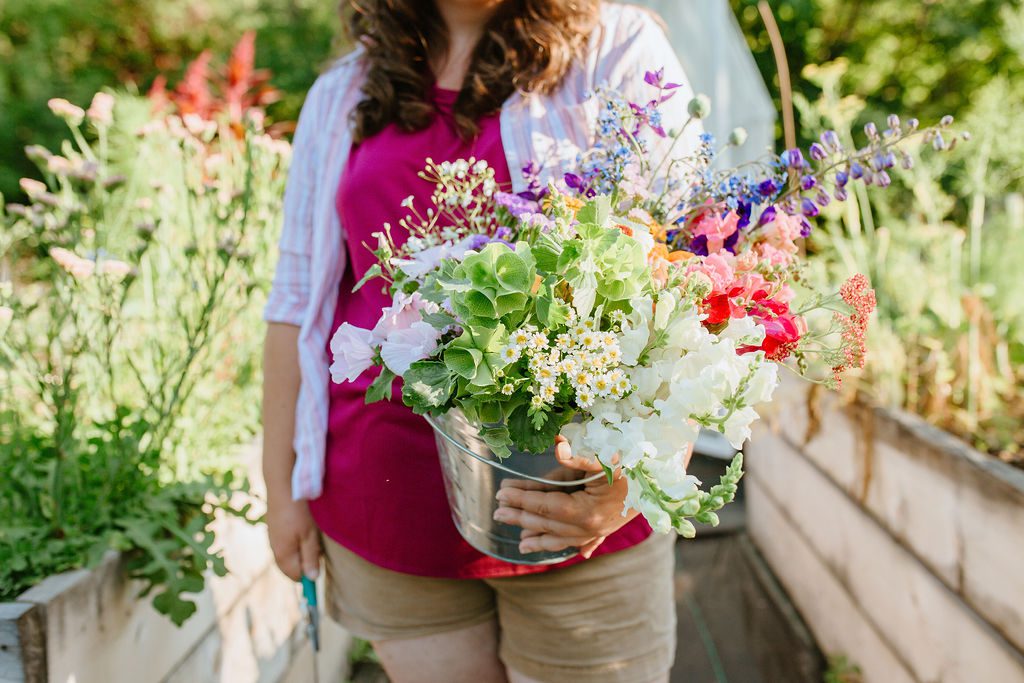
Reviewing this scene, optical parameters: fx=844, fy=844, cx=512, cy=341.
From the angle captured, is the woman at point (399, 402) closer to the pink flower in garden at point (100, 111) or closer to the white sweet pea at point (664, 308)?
the white sweet pea at point (664, 308)

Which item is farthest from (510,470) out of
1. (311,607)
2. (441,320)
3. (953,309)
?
(953,309)

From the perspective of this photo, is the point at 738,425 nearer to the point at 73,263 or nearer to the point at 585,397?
the point at 585,397

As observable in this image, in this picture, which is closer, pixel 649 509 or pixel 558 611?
pixel 649 509

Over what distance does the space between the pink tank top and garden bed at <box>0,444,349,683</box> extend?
0.42m

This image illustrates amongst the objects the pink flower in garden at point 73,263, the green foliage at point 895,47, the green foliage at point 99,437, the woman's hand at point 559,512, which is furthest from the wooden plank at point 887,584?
the green foliage at point 895,47

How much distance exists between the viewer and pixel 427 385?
85cm

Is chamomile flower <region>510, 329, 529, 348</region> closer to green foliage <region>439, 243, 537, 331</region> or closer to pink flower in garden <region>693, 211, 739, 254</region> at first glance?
green foliage <region>439, 243, 537, 331</region>

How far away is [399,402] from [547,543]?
33 centimetres

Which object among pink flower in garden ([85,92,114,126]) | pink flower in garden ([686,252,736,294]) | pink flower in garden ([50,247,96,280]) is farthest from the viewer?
pink flower in garden ([85,92,114,126])

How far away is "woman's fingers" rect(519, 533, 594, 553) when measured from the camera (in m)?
1.02

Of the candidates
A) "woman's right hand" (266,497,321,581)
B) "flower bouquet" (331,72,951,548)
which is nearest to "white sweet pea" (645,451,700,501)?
"flower bouquet" (331,72,951,548)

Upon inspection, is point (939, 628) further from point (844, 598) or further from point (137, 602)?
point (137, 602)

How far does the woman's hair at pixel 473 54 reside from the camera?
4.13 feet

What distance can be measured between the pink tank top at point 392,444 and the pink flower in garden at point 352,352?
0.84 ft
